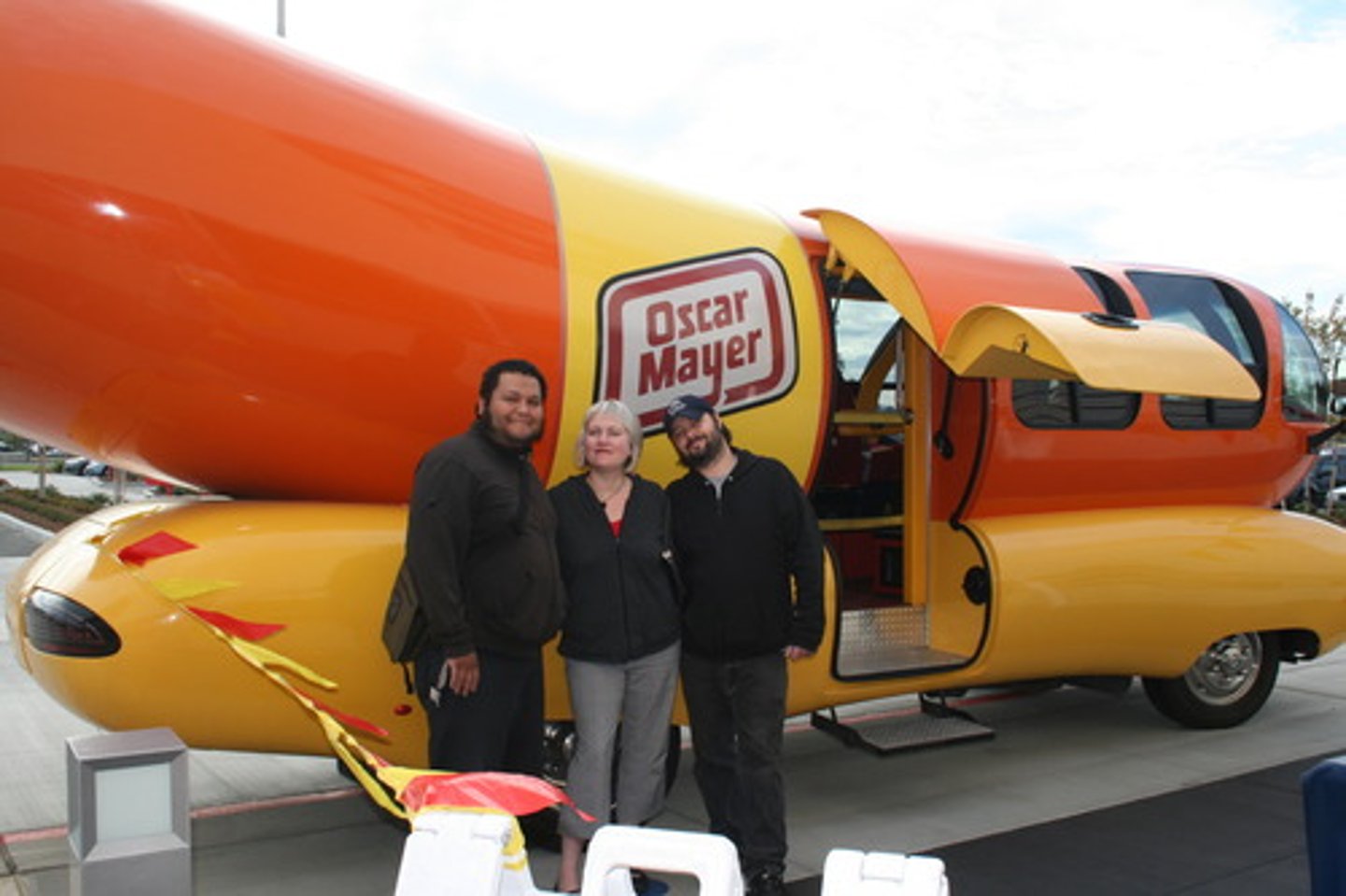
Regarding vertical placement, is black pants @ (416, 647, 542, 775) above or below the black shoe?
above

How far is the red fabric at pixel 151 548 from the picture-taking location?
3918 millimetres

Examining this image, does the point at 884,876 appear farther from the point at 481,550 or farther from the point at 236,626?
the point at 236,626

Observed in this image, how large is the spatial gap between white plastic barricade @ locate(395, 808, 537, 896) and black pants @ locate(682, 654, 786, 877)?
217 centimetres

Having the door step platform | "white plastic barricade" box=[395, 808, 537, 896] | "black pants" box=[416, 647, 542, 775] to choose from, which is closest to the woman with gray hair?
"black pants" box=[416, 647, 542, 775]

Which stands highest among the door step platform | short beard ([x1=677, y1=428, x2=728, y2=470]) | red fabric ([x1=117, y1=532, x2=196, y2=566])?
short beard ([x1=677, y1=428, x2=728, y2=470])

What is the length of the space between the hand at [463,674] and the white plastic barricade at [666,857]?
1562 millimetres

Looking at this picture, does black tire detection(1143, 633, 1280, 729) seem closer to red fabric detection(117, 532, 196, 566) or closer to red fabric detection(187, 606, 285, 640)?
red fabric detection(187, 606, 285, 640)

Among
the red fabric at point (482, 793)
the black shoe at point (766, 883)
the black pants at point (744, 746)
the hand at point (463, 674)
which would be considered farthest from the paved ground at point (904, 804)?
the red fabric at point (482, 793)

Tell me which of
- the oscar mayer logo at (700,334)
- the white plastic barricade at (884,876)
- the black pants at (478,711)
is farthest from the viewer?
the oscar mayer logo at (700,334)

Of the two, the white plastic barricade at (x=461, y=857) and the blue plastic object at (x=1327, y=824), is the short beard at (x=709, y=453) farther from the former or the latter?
the white plastic barricade at (x=461, y=857)

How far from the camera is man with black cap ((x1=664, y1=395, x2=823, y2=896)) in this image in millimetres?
4152

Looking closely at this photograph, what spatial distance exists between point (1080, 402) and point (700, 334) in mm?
2408

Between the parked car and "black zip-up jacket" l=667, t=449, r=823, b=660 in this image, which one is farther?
the parked car

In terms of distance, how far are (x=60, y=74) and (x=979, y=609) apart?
444cm
